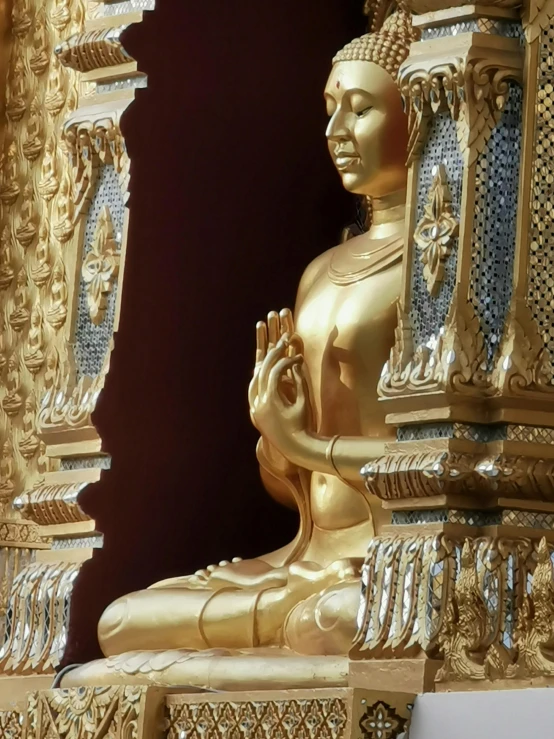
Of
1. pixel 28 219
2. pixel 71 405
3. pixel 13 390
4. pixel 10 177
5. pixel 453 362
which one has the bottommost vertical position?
pixel 13 390

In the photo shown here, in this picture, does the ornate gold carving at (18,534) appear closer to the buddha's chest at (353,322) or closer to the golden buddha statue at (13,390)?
the golden buddha statue at (13,390)

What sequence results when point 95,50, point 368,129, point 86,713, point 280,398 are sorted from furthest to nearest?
point 95,50
point 368,129
point 280,398
point 86,713

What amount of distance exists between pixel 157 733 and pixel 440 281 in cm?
103

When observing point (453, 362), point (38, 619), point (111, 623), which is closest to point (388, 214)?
point (453, 362)

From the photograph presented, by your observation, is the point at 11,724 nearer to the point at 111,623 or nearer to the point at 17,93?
the point at 111,623

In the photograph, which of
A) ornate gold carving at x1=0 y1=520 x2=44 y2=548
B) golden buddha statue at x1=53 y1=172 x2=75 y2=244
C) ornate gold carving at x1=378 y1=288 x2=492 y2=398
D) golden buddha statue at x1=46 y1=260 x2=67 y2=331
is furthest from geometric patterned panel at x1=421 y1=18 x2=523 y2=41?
ornate gold carving at x1=0 y1=520 x2=44 y2=548

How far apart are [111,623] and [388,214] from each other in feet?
3.61

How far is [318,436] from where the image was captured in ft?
15.3

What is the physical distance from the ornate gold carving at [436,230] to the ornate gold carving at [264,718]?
821mm

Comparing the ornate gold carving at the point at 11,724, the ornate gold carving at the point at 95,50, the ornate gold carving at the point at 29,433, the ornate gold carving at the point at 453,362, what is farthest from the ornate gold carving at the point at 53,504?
the ornate gold carving at the point at 453,362

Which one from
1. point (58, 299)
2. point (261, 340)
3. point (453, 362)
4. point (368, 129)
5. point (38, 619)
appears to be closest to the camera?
point (453, 362)

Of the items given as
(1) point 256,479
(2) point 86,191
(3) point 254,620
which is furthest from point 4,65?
(3) point 254,620

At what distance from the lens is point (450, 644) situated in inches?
154

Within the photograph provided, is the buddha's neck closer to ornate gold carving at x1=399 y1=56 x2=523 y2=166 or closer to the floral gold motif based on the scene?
ornate gold carving at x1=399 y1=56 x2=523 y2=166
